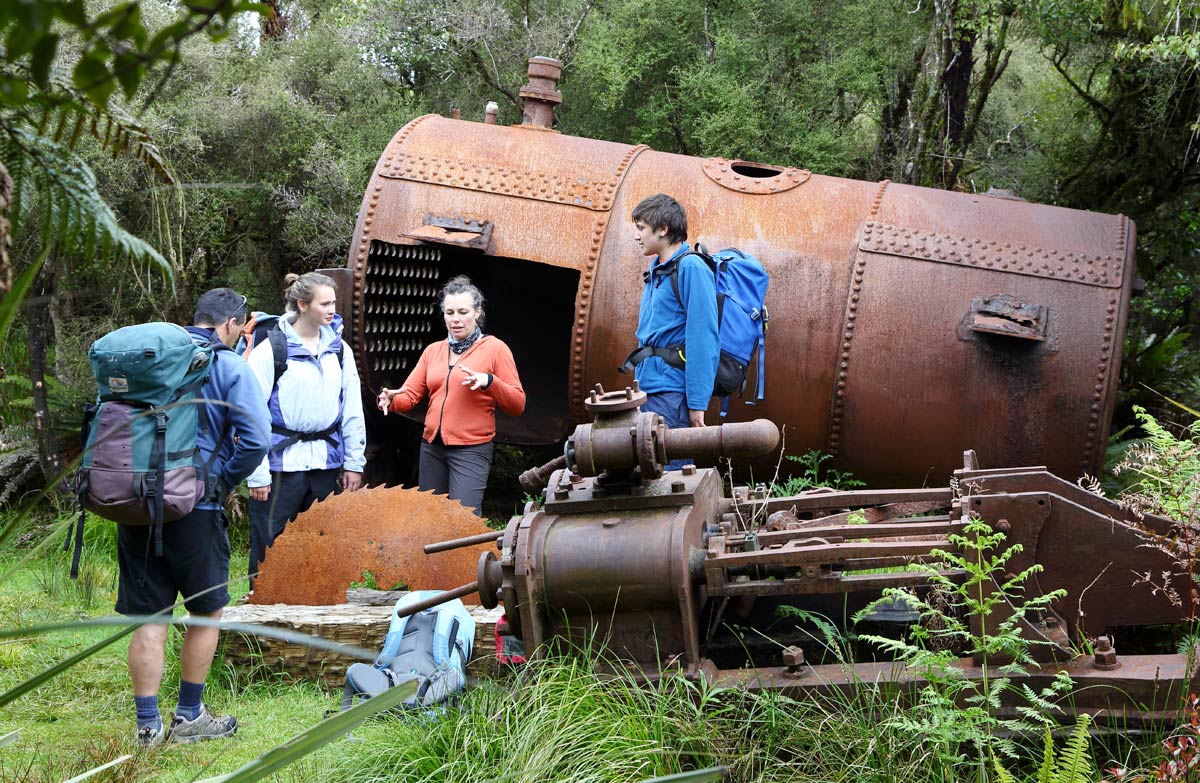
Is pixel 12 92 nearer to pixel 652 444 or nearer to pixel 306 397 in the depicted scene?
pixel 652 444

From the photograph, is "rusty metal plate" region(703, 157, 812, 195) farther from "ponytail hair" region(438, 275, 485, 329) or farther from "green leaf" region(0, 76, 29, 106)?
"green leaf" region(0, 76, 29, 106)

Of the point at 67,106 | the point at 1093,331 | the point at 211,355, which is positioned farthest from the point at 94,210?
the point at 1093,331

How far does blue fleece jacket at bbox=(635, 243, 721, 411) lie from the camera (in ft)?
17.0

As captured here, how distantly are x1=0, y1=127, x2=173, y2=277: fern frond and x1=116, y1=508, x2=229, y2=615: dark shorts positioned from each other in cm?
286

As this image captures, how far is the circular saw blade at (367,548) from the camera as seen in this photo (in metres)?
5.44

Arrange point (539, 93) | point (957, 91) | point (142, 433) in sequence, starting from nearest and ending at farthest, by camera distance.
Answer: point (142, 433)
point (539, 93)
point (957, 91)

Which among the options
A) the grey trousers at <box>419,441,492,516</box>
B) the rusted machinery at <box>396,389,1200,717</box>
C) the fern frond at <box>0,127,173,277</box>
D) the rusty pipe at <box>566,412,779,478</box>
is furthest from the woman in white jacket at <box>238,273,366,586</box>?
the fern frond at <box>0,127,173,277</box>

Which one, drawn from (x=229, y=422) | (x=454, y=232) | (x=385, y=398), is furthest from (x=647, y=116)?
(x=229, y=422)

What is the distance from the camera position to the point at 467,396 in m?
6.28

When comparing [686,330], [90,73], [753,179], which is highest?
[753,179]

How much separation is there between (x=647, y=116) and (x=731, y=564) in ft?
21.2

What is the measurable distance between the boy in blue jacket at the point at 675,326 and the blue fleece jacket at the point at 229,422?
1707mm

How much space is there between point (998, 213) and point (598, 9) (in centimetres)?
479

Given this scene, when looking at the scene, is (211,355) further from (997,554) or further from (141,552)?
(997,554)
